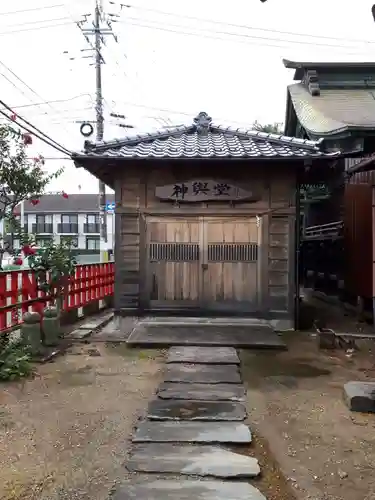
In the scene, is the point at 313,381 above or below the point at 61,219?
below

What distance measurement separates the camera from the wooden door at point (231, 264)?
9.91m

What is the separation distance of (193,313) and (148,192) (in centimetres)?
268

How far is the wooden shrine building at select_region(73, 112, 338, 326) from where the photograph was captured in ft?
32.2

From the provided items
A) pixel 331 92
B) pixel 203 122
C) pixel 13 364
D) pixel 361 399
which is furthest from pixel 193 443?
pixel 331 92

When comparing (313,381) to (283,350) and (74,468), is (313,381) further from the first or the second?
(74,468)

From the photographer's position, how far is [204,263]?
999cm

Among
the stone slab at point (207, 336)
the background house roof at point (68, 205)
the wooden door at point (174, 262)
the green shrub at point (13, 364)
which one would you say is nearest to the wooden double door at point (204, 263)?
the wooden door at point (174, 262)

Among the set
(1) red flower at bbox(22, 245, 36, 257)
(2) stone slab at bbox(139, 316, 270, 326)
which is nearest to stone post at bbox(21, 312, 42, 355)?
(1) red flower at bbox(22, 245, 36, 257)

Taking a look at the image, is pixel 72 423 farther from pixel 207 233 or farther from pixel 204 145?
pixel 204 145

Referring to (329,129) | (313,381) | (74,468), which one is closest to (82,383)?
(74,468)

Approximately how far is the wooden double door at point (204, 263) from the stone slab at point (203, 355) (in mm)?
1997

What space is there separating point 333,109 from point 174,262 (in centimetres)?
833

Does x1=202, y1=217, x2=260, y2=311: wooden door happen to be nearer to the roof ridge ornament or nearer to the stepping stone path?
the roof ridge ornament

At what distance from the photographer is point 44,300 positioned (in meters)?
9.66
